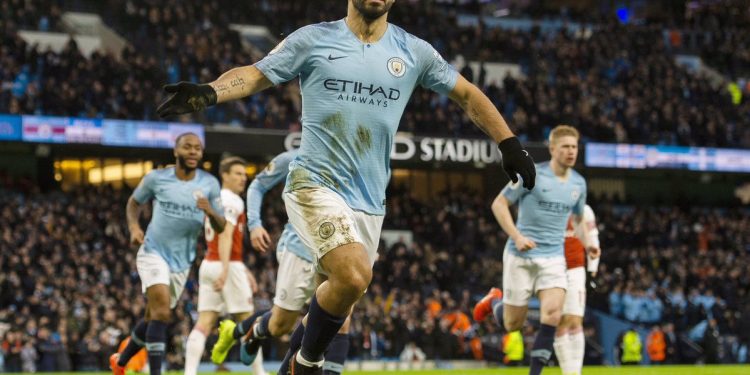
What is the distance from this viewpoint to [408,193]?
36.1m

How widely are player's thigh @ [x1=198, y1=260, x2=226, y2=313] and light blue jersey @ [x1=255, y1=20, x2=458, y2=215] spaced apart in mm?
5878

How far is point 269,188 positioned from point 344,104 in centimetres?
385

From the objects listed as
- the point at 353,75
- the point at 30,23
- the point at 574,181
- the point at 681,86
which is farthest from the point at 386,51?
the point at 681,86

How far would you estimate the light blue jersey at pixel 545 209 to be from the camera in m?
11.0

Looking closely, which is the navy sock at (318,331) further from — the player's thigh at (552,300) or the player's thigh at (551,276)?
the player's thigh at (551,276)

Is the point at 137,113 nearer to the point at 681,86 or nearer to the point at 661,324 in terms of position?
the point at 661,324

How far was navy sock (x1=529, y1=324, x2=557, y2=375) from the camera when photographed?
1049cm

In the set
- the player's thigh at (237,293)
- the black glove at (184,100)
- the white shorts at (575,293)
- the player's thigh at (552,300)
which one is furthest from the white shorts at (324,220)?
the player's thigh at (237,293)

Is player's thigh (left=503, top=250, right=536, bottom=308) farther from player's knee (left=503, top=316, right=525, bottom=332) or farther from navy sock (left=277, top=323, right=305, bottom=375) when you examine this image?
navy sock (left=277, top=323, right=305, bottom=375)

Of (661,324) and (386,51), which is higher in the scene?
(386,51)

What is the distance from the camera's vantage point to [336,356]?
8.70 metres

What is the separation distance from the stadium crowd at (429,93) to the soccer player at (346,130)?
23.2m

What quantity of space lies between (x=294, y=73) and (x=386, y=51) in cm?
56

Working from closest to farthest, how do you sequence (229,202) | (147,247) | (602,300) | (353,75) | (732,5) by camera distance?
(353,75), (147,247), (229,202), (602,300), (732,5)
